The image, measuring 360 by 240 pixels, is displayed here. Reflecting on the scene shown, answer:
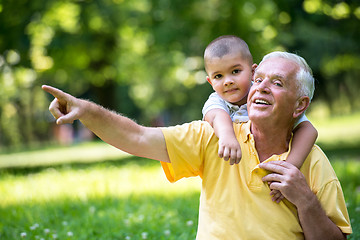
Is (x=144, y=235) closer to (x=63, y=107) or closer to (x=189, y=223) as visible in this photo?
(x=189, y=223)

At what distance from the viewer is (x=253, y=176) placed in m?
2.35

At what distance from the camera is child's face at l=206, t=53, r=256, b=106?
2787 millimetres

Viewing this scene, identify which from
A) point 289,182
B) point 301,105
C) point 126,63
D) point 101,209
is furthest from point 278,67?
point 126,63

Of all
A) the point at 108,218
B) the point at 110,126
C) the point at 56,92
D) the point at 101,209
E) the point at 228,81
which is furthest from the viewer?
the point at 101,209

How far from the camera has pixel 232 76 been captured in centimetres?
280

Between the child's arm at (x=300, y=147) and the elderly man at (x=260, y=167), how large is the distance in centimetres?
4

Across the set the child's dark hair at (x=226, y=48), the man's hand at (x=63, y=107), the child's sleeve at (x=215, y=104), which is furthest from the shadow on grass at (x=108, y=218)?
the man's hand at (x=63, y=107)

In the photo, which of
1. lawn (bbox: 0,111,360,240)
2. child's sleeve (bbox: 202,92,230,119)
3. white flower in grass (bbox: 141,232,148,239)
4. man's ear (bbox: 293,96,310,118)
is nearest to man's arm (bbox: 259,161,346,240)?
man's ear (bbox: 293,96,310,118)

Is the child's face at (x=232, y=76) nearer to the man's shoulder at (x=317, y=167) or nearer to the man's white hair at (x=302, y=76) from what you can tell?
the man's white hair at (x=302, y=76)

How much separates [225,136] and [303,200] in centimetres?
53

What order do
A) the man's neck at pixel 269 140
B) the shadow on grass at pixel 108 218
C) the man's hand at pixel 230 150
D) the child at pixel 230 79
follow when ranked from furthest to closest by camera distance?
1. the shadow on grass at pixel 108 218
2. the child at pixel 230 79
3. the man's neck at pixel 269 140
4. the man's hand at pixel 230 150

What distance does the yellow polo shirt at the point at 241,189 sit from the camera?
2303mm

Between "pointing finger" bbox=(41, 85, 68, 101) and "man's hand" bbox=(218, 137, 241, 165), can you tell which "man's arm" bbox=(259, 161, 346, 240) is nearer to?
"man's hand" bbox=(218, 137, 241, 165)

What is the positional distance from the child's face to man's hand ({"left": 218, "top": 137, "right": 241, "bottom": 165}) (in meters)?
0.60
